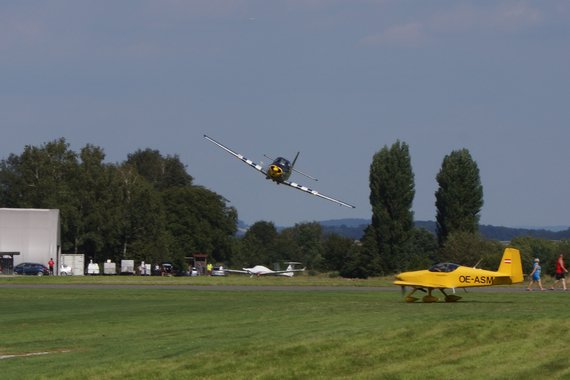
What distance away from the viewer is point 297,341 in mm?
23234

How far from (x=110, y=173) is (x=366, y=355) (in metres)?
107

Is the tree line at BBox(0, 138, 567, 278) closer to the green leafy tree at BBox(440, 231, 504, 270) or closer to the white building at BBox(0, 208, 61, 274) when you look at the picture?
the green leafy tree at BBox(440, 231, 504, 270)

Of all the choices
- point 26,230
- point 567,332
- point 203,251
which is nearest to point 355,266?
point 26,230

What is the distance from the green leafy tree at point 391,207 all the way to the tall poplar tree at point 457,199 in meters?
4.06

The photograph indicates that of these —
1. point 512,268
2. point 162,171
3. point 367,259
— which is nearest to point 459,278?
point 512,268

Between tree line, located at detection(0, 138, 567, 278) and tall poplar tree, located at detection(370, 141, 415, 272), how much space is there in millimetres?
89

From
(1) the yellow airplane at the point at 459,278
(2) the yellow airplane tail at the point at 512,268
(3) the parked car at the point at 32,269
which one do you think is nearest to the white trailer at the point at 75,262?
(3) the parked car at the point at 32,269

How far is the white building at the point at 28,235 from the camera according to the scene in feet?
313

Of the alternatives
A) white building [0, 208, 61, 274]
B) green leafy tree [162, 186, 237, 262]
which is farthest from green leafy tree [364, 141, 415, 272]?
green leafy tree [162, 186, 237, 262]

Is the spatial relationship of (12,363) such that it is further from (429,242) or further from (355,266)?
(429,242)

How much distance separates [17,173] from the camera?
447 feet

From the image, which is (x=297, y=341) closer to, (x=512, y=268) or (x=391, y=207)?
(x=512, y=268)

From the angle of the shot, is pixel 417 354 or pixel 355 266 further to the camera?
pixel 355 266

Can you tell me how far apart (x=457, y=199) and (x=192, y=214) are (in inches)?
1939
